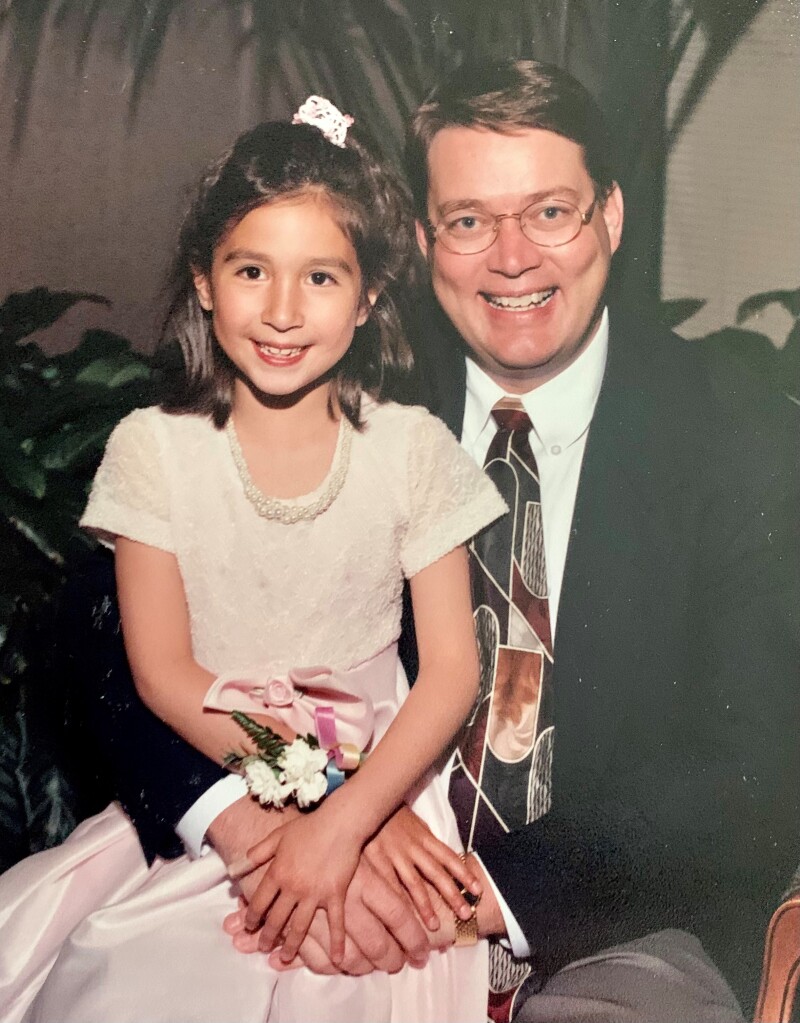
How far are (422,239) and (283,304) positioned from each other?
0.28 metres

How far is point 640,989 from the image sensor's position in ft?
4.64

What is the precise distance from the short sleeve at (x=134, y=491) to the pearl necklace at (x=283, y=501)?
0.11 meters

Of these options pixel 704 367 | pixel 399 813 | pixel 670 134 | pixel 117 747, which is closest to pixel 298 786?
pixel 399 813

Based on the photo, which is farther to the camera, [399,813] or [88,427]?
[88,427]

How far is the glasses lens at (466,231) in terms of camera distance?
1.45m

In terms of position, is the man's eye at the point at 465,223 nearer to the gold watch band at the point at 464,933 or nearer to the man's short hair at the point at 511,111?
the man's short hair at the point at 511,111

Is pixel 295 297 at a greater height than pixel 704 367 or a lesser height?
greater

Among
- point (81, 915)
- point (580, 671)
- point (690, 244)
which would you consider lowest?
point (81, 915)

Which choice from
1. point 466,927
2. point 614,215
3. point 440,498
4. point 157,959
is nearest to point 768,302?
point 614,215

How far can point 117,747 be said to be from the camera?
1.43 metres

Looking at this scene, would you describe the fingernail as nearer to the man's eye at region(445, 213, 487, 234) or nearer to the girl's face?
the girl's face

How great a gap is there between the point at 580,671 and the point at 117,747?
2.34 feet

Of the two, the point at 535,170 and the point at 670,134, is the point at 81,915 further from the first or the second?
the point at 670,134

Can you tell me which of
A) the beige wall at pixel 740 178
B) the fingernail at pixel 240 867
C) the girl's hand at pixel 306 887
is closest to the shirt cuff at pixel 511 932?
the girl's hand at pixel 306 887
